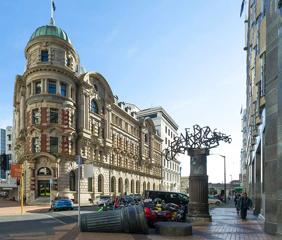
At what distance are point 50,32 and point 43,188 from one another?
20.1 m

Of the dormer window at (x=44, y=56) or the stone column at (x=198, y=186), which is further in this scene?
the dormer window at (x=44, y=56)

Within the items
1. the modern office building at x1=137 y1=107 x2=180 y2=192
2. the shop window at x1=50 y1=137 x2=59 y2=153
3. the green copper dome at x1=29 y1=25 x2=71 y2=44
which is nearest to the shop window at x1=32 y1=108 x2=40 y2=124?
the shop window at x1=50 y1=137 x2=59 y2=153

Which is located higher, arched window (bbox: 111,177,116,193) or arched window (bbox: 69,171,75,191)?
arched window (bbox: 69,171,75,191)

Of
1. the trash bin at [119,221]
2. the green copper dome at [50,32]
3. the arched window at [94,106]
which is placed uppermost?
the green copper dome at [50,32]

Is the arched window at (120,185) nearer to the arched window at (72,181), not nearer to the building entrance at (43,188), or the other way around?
the arched window at (72,181)

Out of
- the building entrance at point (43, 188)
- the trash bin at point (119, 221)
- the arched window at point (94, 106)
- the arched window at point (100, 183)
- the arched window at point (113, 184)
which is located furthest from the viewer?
the arched window at point (113, 184)

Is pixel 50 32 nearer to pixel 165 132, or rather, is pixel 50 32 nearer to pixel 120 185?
pixel 120 185

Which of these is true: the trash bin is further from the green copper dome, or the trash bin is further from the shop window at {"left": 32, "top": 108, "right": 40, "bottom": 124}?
the green copper dome

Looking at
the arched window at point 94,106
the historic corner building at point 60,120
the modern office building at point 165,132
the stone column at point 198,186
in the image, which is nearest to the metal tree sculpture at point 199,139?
the stone column at point 198,186

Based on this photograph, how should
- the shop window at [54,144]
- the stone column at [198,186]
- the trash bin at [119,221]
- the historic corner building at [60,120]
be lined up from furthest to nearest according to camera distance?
the shop window at [54,144] < the historic corner building at [60,120] < the stone column at [198,186] < the trash bin at [119,221]

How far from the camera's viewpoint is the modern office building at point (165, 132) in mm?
107250

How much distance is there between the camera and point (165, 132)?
111500 mm

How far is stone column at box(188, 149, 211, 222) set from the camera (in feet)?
71.1

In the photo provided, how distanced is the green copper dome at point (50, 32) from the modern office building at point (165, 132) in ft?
151
